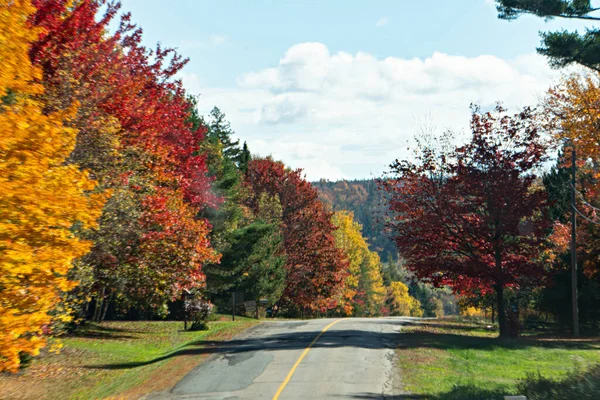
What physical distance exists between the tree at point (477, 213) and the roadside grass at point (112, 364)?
33.0ft

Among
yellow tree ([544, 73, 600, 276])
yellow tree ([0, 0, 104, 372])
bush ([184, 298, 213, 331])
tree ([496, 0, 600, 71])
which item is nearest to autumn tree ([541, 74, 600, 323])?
yellow tree ([544, 73, 600, 276])

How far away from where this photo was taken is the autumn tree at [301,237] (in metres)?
57.5

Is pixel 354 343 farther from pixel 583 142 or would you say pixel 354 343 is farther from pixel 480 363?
pixel 583 142

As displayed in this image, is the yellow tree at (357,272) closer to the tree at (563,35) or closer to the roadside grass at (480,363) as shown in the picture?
the roadside grass at (480,363)

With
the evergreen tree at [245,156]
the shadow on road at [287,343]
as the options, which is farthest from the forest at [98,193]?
the evergreen tree at [245,156]

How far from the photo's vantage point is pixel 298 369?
59.8 ft

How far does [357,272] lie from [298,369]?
71.9m

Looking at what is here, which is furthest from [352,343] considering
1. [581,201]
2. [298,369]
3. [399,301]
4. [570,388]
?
[399,301]

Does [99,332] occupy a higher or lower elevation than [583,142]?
lower

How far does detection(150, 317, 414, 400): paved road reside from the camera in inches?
605

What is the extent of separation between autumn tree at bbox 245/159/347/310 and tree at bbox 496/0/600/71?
3691 centimetres

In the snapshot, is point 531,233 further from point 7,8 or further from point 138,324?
point 7,8

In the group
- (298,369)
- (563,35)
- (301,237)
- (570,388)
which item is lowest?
(298,369)

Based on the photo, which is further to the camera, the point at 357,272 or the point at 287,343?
the point at 357,272
